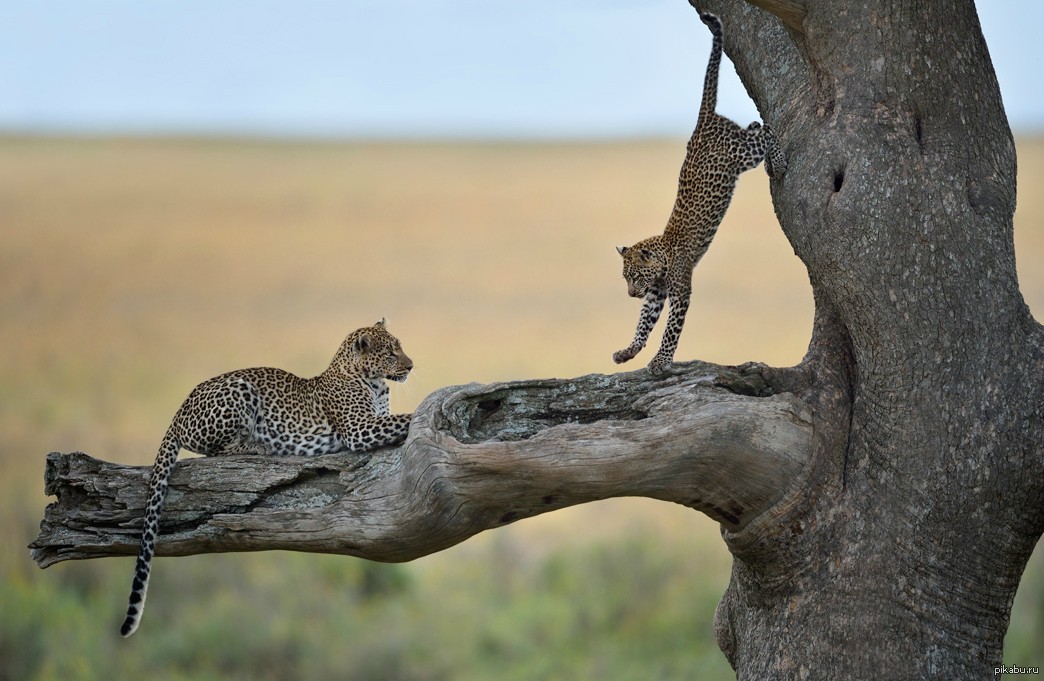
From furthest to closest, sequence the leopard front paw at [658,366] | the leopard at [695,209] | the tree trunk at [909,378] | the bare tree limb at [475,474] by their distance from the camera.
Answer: the leopard at [695,209] → the leopard front paw at [658,366] → the tree trunk at [909,378] → the bare tree limb at [475,474]

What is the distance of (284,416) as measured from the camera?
6.63m

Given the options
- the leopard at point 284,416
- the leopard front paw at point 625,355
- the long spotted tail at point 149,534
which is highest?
the leopard front paw at point 625,355

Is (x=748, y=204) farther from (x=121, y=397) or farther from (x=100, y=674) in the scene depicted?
(x=100, y=674)

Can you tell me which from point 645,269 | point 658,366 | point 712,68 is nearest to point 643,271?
point 645,269

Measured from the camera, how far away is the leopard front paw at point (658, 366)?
19.2ft

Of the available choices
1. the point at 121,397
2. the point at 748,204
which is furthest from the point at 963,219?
the point at 748,204

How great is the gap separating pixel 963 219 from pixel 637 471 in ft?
6.32

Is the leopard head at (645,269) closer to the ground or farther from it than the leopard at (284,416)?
farther from it

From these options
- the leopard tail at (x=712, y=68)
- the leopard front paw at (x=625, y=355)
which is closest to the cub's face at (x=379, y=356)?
the leopard front paw at (x=625, y=355)

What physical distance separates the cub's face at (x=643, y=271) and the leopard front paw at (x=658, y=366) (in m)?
0.65

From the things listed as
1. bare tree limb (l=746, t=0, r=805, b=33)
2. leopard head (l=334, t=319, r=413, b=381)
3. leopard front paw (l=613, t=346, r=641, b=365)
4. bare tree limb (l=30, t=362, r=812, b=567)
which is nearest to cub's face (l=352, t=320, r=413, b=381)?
leopard head (l=334, t=319, r=413, b=381)

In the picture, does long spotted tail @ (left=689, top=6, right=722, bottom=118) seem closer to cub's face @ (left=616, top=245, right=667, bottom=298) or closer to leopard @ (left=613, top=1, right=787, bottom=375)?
leopard @ (left=613, top=1, right=787, bottom=375)

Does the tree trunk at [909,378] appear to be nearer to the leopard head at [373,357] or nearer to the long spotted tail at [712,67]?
the long spotted tail at [712,67]

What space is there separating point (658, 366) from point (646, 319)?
1.22 meters
